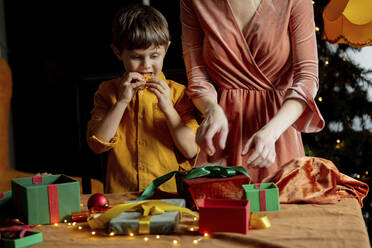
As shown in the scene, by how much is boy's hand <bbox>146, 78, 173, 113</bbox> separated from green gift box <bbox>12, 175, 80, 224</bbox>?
390mm

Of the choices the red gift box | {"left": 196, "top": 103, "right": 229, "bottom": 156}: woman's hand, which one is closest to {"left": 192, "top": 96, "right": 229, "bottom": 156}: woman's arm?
{"left": 196, "top": 103, "right": 229, "bottom": 156}: woman's hand

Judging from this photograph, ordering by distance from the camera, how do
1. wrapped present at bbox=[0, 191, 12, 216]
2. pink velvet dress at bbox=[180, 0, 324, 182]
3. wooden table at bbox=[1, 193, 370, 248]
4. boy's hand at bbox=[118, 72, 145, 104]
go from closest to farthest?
1. wooden table at bbox=[1, 193, 370, 248]
2. wrapped present at bbox=[0, 191, 12, 216]
3. pink velvet dress at bbox=[180, 0, 324, 182]
4. boy's hand at bbox=[118, 72, 145, 104]

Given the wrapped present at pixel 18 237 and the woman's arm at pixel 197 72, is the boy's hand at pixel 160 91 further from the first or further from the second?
the wrapped present at pixel 18 237

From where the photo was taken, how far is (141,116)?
1.27m

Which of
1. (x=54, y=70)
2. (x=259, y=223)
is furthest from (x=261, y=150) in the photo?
(x=54, y=70)

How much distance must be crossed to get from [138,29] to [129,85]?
0.17 meters

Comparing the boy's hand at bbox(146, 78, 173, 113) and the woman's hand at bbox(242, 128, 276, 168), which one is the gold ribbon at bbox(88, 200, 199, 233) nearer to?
the woman's hand at bbox(242, 128, 276, 168)

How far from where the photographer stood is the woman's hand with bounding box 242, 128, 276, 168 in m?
0.88

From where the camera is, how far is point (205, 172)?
873 millimetres

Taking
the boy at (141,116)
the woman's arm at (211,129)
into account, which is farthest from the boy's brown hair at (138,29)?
the woman's arm at (211,129)

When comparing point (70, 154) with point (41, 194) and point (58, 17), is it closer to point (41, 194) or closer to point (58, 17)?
point (58, 17)

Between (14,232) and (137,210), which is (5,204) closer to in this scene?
(14,232)

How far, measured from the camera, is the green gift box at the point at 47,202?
2.65ft

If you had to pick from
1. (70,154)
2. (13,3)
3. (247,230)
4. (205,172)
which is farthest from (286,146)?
(13,3)
